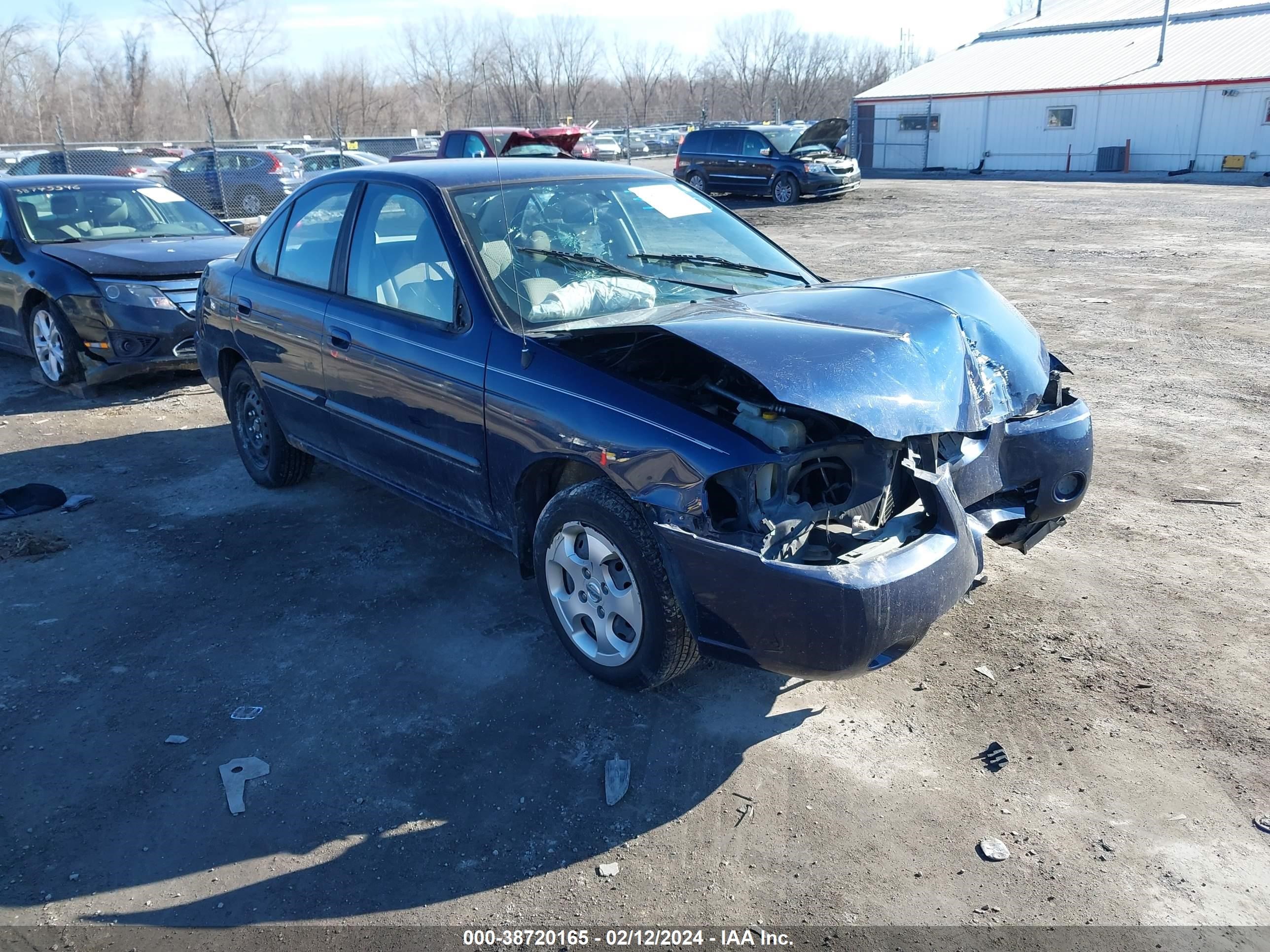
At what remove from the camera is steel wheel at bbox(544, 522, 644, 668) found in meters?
3.42

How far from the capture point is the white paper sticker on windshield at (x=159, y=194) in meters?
8.90

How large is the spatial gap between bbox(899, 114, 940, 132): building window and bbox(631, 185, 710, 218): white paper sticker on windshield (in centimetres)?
3515

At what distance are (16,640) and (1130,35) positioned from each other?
42932 mm

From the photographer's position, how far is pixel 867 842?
9.41 ft

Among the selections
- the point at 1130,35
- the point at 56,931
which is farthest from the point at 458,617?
the point at 1130,35

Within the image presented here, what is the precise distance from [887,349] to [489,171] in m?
2.26

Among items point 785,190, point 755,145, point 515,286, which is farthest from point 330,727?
point 755,145

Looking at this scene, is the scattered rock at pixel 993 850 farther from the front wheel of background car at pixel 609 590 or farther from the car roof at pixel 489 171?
the car roof at pixel 489 171

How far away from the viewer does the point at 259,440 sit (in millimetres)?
5785

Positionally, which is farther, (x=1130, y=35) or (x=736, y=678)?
(x=1130, y=35)

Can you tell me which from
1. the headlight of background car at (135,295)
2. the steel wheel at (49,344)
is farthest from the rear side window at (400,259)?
the steel wheel at (49,344)

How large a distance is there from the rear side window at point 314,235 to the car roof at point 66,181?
15.6 ft

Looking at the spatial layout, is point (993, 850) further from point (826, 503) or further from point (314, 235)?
point (314, 235)

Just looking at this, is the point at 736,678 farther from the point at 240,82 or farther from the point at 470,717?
the point at 240,82
